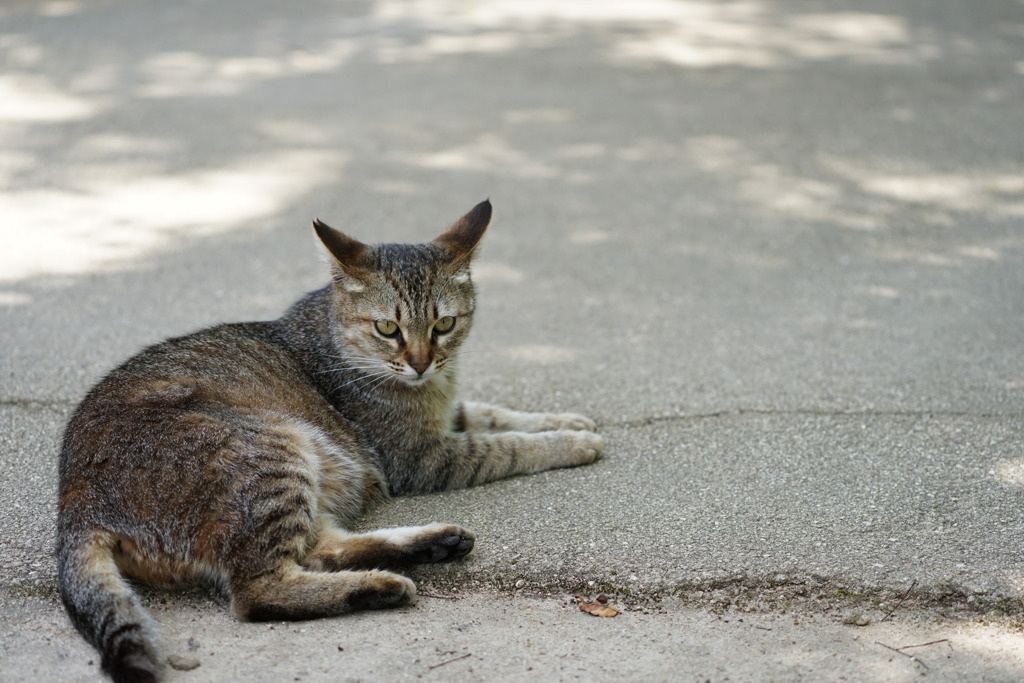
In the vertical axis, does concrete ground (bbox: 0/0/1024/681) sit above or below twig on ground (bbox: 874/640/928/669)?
above

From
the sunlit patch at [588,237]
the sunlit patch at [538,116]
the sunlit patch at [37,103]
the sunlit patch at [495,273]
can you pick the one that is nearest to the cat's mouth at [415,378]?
the sunlit patch at [495,273]

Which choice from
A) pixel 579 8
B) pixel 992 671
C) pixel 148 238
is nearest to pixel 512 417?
pixel 992 671

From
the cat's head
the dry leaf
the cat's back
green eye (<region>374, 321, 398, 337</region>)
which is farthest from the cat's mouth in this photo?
the dry leaf

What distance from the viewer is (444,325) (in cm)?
402

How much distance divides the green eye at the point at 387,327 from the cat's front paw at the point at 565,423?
86cm

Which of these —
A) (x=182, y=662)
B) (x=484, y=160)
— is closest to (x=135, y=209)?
(x=484, y=160)

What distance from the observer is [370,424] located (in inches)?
159

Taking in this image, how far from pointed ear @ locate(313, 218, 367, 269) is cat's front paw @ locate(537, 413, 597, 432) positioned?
44.2 inches

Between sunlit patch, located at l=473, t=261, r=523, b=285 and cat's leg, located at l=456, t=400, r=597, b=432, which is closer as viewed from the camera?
cat's leg, located at l=456, t=400, r=597, b=432

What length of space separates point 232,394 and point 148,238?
3141 millimetres

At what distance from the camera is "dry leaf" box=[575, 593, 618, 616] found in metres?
3.19

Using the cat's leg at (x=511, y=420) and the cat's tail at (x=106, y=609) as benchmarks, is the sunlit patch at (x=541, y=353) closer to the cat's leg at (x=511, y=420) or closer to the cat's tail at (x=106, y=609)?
the cat's leg at (x=511, y=420)

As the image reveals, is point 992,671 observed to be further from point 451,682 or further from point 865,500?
point 451,682

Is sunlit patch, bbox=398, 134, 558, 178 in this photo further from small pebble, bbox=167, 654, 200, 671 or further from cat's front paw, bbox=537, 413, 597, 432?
small pebble, bbox=167, 654, 200, 671
